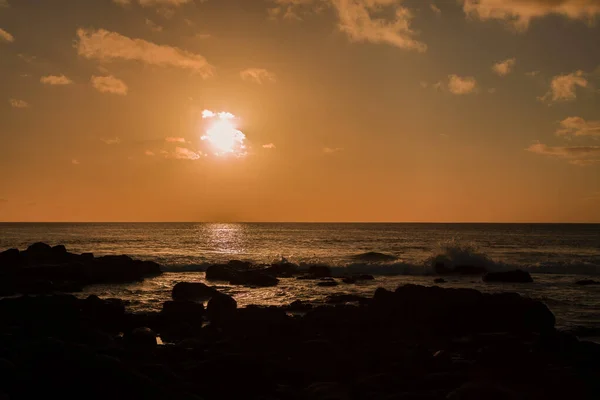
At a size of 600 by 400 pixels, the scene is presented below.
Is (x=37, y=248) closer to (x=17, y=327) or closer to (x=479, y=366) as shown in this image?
(x=17, y=327)

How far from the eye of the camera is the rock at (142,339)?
18.4m

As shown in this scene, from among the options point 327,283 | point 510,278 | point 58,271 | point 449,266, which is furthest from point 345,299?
point 449,266

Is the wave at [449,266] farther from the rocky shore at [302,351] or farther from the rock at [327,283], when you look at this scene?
the rocky shore at [302,351]

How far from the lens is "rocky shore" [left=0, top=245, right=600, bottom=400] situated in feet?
38.8

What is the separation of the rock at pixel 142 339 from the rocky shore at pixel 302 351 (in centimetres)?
4

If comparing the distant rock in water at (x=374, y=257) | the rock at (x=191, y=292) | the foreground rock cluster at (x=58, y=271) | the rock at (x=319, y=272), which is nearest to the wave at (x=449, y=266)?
the rock at (x=319, y=272)

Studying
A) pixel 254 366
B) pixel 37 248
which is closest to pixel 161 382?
pixel 254 366

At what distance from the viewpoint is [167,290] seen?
38188 mm

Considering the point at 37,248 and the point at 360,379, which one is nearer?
the point at 360,379

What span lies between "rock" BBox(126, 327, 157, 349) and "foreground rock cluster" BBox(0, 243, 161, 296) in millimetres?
19483

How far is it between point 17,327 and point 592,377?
19054 mm

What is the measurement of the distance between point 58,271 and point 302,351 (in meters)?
31.8

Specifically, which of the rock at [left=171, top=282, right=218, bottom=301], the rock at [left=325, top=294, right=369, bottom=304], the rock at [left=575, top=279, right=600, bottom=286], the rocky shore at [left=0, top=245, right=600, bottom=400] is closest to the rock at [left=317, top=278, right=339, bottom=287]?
the rock at [left=325, top=294, right=369, bottom=304]

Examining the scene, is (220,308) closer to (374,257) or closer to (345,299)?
(345,299)
